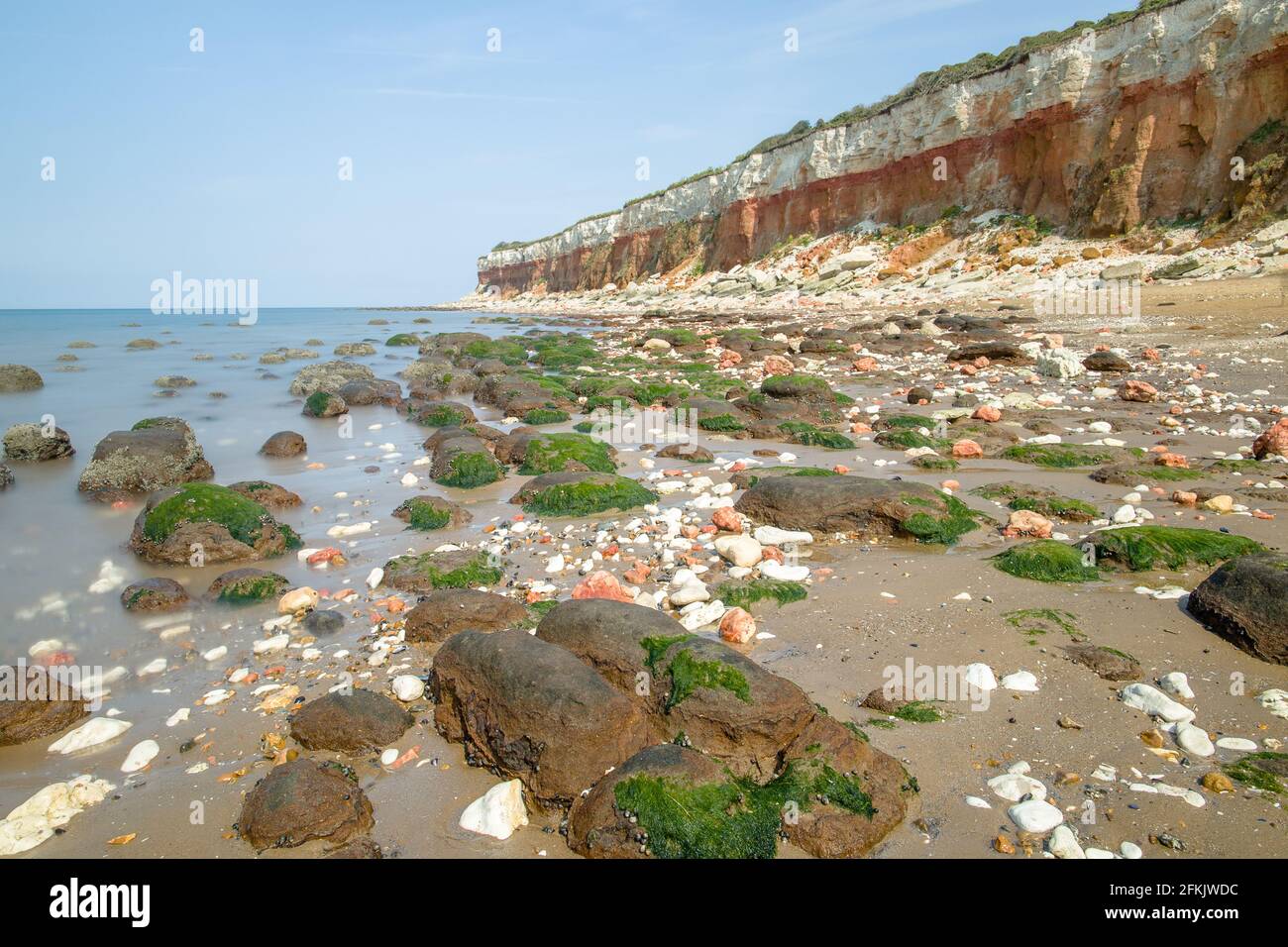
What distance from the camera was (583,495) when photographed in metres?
7.09

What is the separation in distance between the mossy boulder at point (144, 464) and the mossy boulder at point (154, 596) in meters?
3.80

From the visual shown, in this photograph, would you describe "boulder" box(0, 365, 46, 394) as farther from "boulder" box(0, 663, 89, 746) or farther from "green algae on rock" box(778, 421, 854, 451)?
"green algae on rock" box(778, 421, 854, 451)

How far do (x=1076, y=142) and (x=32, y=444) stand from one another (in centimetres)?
3334

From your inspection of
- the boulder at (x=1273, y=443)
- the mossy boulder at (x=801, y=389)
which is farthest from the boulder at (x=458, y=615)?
the mossy boulder at (x=801, y=389)

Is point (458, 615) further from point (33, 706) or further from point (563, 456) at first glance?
point (563, 456)

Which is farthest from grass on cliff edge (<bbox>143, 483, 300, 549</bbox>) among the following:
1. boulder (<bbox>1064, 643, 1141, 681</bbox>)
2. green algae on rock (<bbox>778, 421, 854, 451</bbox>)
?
green algae on rock (<bbox>778, 421, 854, 451</bbox>)

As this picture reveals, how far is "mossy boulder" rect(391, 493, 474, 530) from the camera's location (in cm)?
680

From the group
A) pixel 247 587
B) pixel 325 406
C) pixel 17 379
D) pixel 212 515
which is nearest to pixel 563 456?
pixel 212 515

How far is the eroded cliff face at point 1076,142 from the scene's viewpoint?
893 inches

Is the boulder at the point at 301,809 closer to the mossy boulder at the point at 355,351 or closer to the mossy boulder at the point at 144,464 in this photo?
the mossy boulder at the point at 144,464

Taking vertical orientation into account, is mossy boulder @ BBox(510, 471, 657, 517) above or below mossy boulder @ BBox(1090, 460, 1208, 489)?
below

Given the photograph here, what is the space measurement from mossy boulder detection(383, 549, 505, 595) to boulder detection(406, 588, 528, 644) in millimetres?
646
